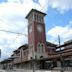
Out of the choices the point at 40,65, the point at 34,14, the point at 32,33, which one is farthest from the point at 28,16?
the point at 40,65

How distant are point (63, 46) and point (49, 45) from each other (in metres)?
14.8

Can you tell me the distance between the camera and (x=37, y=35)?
67500mm

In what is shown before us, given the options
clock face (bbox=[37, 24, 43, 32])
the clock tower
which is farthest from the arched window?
clock face (bbox=[37, 24, 43, 32])

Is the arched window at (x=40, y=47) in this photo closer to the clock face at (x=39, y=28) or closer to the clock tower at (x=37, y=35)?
the clock tower at (x=37, y=35)

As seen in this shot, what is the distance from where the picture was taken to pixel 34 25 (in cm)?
6838

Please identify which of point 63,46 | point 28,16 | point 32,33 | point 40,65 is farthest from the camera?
point 28,16

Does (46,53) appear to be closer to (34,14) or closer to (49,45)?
(49,45)

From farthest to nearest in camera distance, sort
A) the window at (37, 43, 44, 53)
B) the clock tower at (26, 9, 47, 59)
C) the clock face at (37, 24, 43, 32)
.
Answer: the clock face at (37, 24, 43, 32) → the window at (37, 43, 44, 53) → the clock tower at (26, 9, 47, 59)

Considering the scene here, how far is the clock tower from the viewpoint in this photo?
6650cm

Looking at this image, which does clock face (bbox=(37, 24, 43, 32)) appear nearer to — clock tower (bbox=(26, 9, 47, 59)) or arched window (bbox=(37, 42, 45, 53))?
clock tower (bbox=(26, 9, 47, 59))

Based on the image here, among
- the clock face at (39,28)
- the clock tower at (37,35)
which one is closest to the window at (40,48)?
the clock tower at (37,35)

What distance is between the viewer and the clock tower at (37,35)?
2618 inches

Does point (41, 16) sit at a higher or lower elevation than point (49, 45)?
higher

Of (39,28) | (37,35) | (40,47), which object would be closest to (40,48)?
(40,47)
